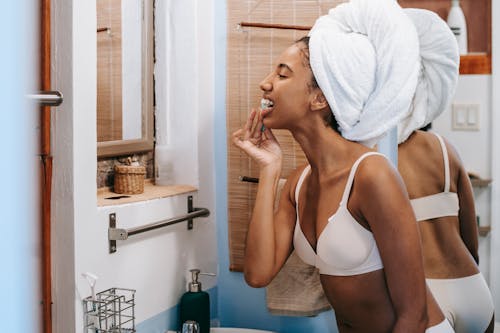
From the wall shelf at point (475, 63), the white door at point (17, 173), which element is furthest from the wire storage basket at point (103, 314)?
the white door at point (17, 173)

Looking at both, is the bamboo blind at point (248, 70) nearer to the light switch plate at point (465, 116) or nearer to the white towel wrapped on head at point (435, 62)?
the white towel wrapped on head at point (435, 62)

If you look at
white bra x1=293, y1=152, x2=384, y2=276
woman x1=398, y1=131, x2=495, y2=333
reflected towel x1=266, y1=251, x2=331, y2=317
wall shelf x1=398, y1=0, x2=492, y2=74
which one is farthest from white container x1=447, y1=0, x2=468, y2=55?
reflected towel x1=266, y1=251, x2=331, y2=317

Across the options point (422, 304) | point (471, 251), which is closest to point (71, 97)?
point (422, 304)

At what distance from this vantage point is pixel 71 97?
1.38 meters

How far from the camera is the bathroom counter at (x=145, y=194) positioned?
156 centimetres

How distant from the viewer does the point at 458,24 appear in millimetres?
1664

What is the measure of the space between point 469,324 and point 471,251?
0.67 feet

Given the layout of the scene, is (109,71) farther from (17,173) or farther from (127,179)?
(17,173)

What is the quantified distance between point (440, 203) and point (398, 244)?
329 millimetres

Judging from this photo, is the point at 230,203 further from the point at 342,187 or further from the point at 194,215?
the point at 342,187

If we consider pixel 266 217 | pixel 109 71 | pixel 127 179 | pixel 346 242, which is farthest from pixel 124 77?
pixel 346 242

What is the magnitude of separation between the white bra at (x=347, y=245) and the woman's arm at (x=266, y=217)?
0.55ft

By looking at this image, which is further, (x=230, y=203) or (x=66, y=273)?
(x=230, y=203)

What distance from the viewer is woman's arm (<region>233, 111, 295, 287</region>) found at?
1.63 m
